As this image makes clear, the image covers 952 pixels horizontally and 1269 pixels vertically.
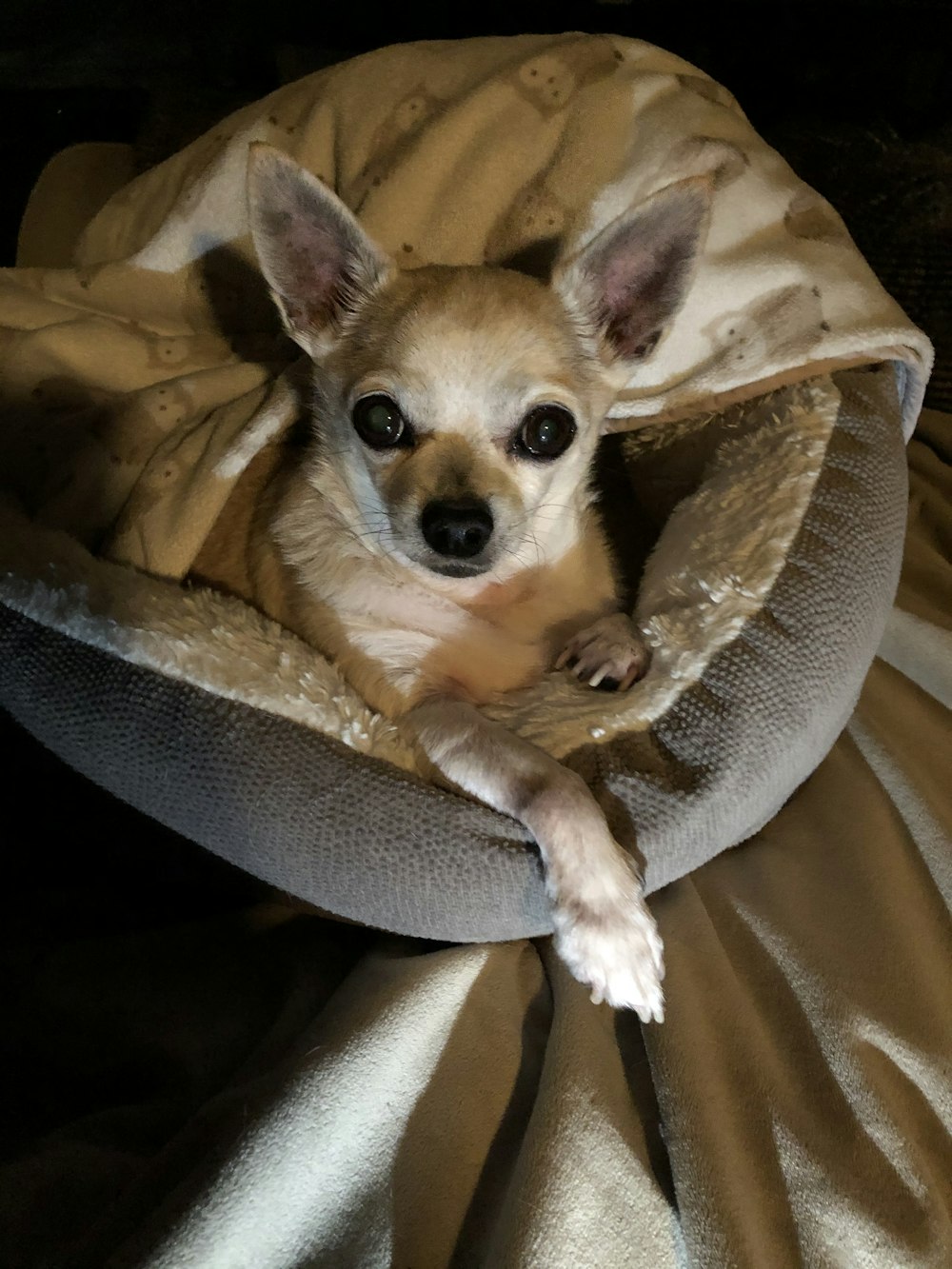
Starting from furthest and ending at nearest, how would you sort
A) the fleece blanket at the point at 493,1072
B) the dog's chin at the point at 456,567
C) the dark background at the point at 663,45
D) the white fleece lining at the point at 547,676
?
1. the dark background at the point at 663,45
2. the dog's chin at the point at 456,567
3. the white fleece lining at the point at 547,676
4. the fleece blanket at the point at 493,1072

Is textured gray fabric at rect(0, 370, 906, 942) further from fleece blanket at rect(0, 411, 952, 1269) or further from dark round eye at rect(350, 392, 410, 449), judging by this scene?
dark round eye at rect(350, 392, 410, 449)

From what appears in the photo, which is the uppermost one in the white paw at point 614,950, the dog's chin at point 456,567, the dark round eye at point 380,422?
the dark round eye at point 380,422

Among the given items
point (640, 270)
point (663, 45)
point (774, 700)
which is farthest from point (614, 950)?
point (663, 45)

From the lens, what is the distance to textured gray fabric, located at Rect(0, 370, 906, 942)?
3.56 ft

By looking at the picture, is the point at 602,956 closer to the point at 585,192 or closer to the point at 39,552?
the point at 39,552

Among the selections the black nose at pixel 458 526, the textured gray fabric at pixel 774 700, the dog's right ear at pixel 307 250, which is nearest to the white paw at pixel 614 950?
the textured gray fabric at pixel 774 700

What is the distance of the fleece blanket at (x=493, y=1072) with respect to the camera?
0.95 metres

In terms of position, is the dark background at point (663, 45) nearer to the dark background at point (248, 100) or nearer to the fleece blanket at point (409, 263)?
the dark background at point (248, 100)

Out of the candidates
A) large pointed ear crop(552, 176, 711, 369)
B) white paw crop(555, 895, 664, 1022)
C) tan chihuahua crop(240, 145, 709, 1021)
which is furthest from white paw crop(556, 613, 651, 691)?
large pointed ear crop(552, 176, 711, 369)

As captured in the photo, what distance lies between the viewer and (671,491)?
1.74 m

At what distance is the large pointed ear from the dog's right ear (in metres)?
0.36

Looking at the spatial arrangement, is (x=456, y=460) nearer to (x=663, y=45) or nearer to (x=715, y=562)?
(x=715, y=562)

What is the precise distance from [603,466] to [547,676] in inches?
27.3

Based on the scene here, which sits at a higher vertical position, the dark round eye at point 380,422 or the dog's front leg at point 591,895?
the dark round eye at point 380,422
